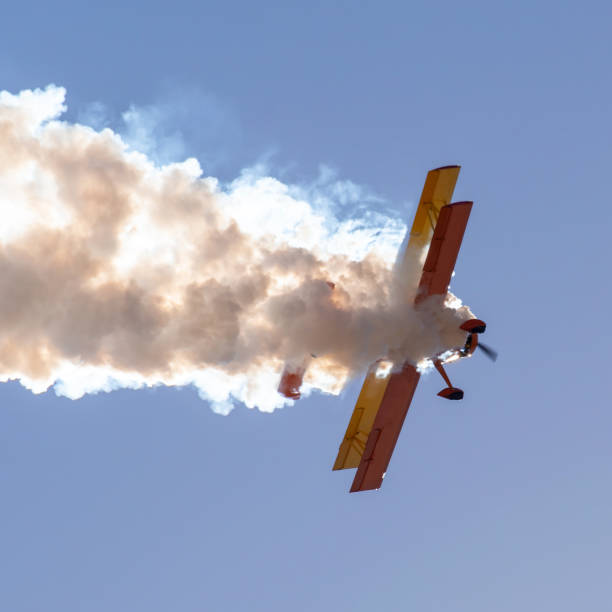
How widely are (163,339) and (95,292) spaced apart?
2122mm

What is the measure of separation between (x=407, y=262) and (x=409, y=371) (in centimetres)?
268

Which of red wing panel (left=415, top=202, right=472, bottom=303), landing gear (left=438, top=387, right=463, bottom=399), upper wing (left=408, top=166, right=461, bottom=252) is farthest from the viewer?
landing gear (left=438, top=387, right=463, bottom=399)

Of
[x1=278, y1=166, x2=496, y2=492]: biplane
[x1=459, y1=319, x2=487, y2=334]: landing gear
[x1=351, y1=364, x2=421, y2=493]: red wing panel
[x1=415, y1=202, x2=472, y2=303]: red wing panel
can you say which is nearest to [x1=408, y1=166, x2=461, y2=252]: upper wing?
[x1=278, y1=166, x2=496, y2=492]: biplane

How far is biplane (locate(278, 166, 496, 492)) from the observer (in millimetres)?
27641

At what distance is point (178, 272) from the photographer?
26781mm

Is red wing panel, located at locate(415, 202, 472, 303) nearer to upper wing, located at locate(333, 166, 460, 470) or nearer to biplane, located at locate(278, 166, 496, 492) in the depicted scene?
biplane, located at locate(278, 166, 496, 492)

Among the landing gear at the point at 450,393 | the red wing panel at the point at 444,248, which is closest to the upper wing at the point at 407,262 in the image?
the red wing panel at the point at 444,248

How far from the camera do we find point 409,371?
28938 millimetres

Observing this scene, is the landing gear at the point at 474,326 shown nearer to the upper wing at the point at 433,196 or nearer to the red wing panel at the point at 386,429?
the red wing panel at the point at 386,429

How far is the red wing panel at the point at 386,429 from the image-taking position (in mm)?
28875

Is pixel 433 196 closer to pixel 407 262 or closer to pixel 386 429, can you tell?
pixel 407 262

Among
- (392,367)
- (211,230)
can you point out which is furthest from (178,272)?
(392,367)

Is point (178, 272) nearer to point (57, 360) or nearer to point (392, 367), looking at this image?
point (57, 360)

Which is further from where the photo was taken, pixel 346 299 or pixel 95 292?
pixel 346 299
